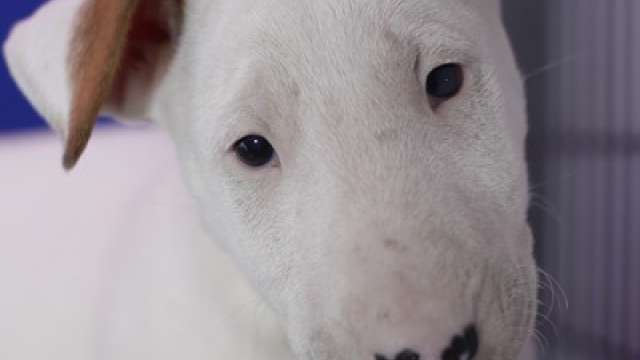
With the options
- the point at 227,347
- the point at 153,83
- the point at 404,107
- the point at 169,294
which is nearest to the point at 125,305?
the point at 169,294

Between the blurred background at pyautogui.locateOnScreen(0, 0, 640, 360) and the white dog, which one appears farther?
the blurred background at pyautogui.locateOnScreen(0, 0, 640, 360)

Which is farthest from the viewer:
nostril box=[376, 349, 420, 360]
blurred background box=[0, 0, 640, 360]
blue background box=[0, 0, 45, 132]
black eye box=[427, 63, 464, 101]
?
blue background box=[0, 0, 45, 132]

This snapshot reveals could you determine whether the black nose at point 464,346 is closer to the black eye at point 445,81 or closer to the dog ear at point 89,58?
the black eye at point 445,81

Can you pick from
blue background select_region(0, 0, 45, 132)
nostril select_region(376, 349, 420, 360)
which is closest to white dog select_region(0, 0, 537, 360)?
nostril select_region(376, 349, 420, 360)

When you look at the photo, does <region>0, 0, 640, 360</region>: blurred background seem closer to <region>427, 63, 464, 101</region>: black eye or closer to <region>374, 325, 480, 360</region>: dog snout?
<region>427, 63, 464, 101</region>: black eye

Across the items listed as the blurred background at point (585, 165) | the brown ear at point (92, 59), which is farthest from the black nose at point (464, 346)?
the blurred background at point (585, 165)
